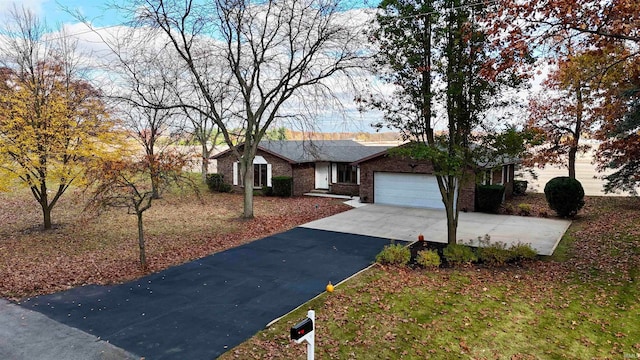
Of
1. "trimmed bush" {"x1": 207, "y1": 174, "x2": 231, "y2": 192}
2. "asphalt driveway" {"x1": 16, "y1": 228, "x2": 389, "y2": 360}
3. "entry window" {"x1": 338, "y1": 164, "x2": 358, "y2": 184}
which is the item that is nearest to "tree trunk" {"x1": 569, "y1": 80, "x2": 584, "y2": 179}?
"entry window" {"x1": 338, "y1": 164, "x2": 358, "y2": 184}

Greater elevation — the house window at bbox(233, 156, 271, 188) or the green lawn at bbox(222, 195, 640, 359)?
the house window at bbox(233, 156, 271, 188)

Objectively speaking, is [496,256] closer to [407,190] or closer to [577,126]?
[407,190]

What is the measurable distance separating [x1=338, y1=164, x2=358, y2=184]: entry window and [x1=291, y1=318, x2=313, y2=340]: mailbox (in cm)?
1953

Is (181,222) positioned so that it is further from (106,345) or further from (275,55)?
(106,345)

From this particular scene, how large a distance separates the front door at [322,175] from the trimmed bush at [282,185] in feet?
8.14

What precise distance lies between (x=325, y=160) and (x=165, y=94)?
10.8m

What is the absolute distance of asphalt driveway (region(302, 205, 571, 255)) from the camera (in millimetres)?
12727

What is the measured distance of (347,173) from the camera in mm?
23719

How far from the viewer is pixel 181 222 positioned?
52.1 ft

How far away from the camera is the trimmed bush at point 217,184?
2514 centimetres

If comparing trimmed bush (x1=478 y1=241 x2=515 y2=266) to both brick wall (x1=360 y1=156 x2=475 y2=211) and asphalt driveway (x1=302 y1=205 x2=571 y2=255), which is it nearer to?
asphalt driveway (x1=302 y1=205 x2=571 y2=255)

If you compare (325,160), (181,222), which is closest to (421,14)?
(181,222)

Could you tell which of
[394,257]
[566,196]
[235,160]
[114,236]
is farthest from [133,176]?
[566,196]

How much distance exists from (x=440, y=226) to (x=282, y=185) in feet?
36.5
